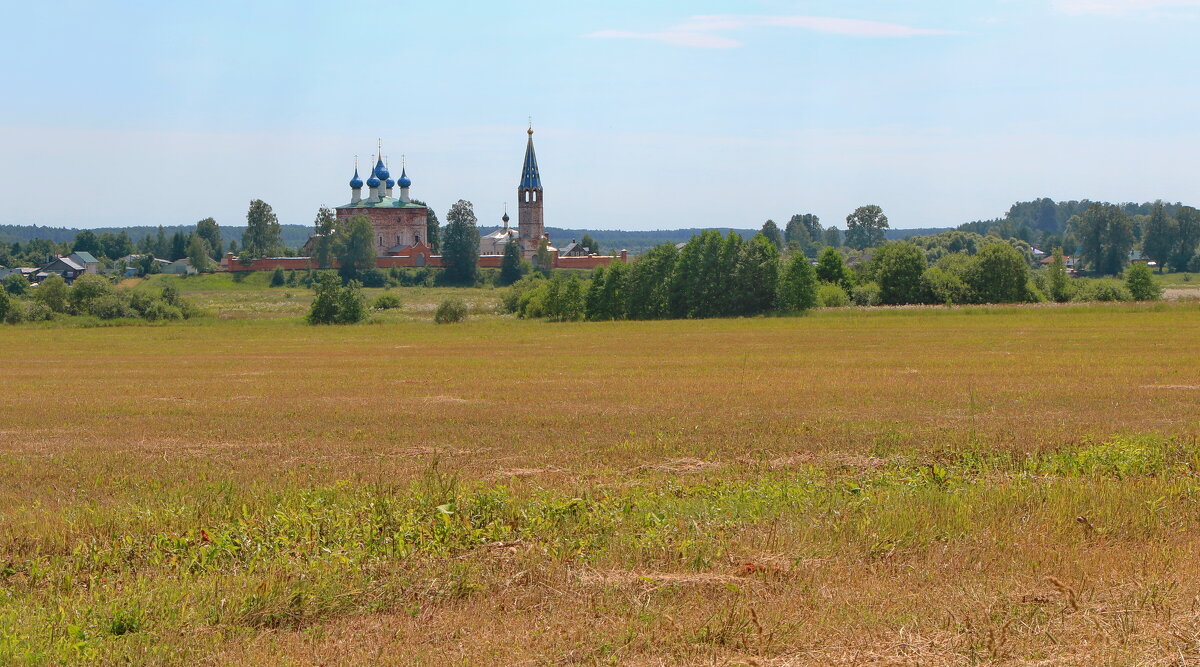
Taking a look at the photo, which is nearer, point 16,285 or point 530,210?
point 16,285

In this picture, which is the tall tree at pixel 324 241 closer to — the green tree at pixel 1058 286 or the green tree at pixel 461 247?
the green tree at pixel 461 247

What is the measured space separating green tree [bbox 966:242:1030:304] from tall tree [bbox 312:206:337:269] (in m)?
101

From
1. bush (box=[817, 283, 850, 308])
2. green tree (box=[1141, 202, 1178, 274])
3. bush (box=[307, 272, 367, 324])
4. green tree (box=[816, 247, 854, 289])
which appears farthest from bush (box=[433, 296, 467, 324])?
green tree (box=[1141, 202, 1178, 274])

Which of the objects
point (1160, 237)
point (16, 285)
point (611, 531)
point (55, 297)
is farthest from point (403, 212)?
point (611, 531)

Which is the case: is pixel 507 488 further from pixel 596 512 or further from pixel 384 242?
pixel 384 242

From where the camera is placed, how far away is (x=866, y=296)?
100m

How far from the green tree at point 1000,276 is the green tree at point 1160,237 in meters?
97.9

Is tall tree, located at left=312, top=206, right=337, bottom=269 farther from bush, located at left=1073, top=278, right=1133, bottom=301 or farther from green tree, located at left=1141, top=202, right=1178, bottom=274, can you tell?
green tree, located at left=1141, top=202, right=1178, bottom=274

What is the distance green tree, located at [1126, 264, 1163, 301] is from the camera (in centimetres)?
10431

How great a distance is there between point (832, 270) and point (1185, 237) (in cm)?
10659

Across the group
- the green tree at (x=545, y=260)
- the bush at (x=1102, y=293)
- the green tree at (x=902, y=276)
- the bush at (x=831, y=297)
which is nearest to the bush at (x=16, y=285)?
the green tree at (x=545, y=260)

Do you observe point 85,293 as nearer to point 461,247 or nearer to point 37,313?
point 37,313

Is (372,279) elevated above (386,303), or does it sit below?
above

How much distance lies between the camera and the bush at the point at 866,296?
330ft
